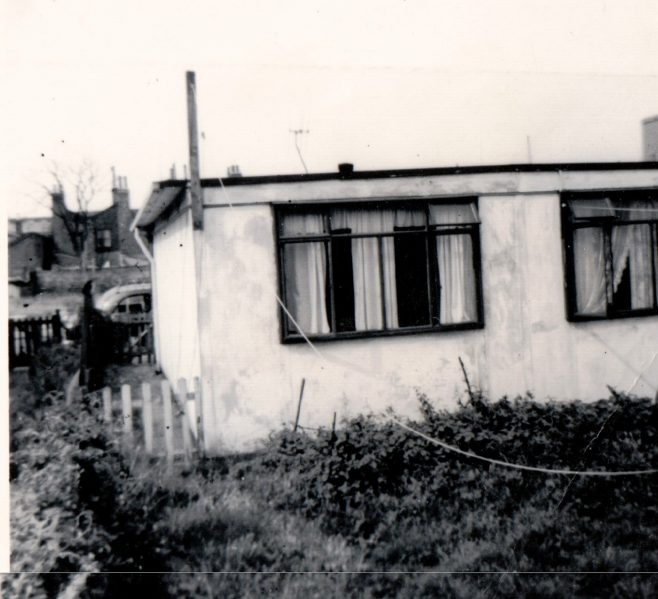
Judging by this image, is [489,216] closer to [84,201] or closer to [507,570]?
[507,570]

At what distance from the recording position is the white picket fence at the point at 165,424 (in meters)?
5.86

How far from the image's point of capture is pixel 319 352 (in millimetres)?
6441

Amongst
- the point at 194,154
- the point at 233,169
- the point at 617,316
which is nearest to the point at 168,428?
the point at 194,154

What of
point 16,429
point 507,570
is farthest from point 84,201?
point 507,570

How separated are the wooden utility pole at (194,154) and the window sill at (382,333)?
161cm

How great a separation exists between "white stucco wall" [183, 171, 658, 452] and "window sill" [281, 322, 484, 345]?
6 centimetres

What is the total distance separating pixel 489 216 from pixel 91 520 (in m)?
5.22

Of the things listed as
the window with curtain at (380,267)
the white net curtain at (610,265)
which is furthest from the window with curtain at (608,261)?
the window with curtain at (380,267)

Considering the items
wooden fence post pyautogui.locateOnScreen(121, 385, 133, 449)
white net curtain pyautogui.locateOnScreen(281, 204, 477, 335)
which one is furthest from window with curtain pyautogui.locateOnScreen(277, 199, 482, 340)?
wooden fence post pyautogui.locateOnScreen(121, 385, 133, 449)

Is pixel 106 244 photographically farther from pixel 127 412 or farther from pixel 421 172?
pixel 421 172

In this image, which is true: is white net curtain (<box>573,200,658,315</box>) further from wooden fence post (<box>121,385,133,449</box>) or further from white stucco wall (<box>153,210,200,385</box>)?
wooden fence post (<box>121,385,133,449</box>)

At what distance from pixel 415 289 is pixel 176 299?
343 cm

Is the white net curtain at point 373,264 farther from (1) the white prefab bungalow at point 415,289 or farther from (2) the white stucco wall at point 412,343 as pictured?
(2) the white stucco wall at point 412,343

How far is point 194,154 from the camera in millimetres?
5797
